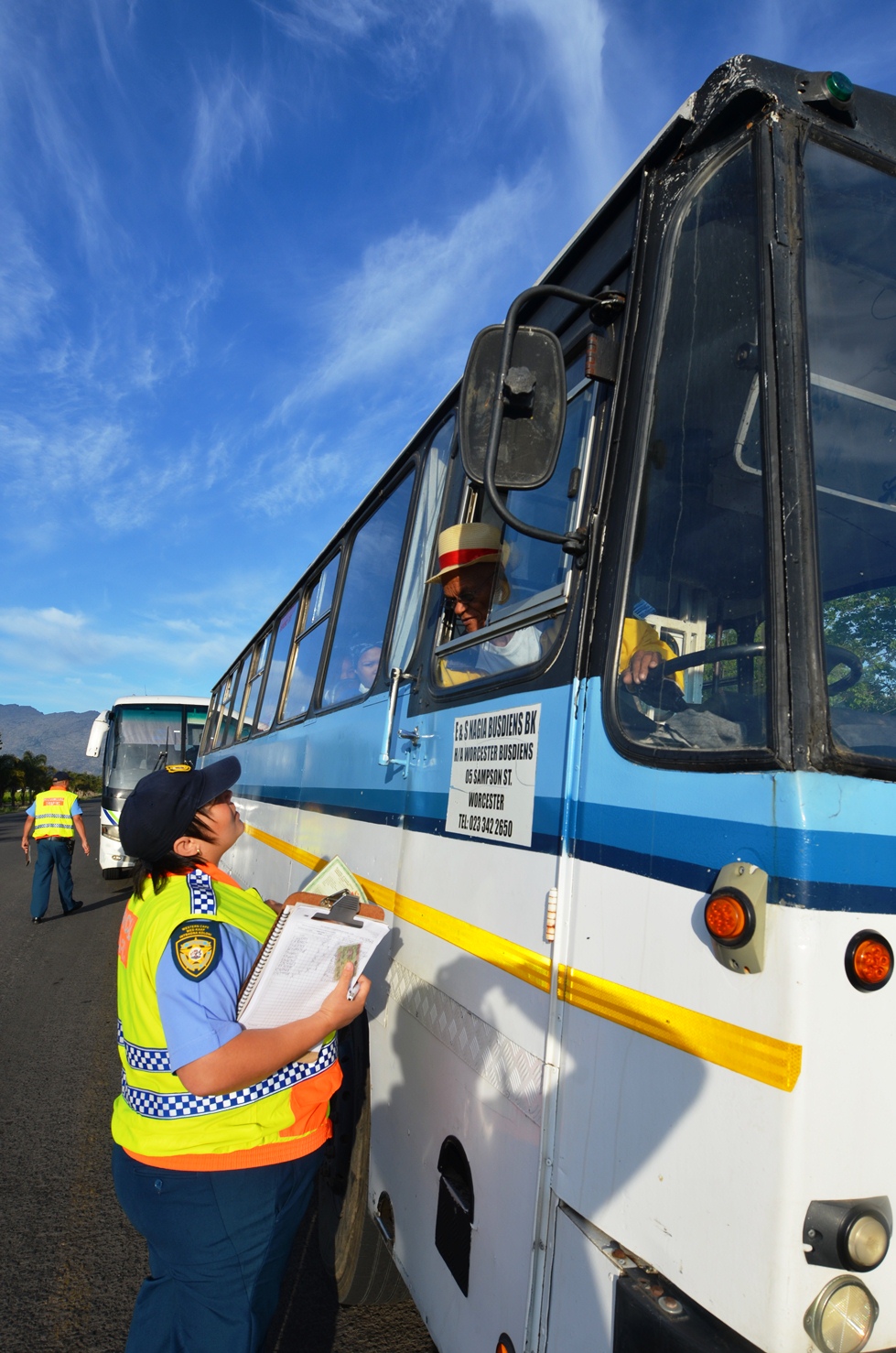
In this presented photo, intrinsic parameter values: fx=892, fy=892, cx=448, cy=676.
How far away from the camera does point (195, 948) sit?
195 centimetres

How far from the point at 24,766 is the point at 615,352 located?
66.5 m

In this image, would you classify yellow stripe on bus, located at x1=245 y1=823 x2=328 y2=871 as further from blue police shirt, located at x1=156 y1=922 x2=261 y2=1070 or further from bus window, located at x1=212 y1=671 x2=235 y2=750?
bus window, located at x1=212 y1=671 x2=235 y2=750

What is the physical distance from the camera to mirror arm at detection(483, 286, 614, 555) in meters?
1.80

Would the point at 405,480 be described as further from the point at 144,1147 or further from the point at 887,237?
the point at 144,1147

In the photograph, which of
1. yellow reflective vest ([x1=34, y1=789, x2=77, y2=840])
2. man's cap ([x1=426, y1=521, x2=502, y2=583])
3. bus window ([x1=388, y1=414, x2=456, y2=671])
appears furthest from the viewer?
yellow reflective vest ([x1=34, y1=789, x2=77, y2=840])

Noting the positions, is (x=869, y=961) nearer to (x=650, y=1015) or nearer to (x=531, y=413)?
(x=650, y=1015)

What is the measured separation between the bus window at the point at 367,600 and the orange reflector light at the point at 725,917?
2162 millimetres

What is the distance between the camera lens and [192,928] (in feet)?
6.49

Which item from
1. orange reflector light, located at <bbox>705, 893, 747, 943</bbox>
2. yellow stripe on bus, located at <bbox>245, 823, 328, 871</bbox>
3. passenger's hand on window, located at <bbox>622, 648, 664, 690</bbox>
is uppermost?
passenger's hand on window, located at <bbox>622, 648, 664, 690</bbox>

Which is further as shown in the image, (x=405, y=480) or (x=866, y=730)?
(x=405, y=480)

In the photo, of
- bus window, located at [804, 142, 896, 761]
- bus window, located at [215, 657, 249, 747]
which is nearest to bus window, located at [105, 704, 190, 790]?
bus window, located at [215, 657, 249, 747]

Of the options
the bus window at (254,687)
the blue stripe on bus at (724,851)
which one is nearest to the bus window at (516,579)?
the blue stripe on bus at (724,851)

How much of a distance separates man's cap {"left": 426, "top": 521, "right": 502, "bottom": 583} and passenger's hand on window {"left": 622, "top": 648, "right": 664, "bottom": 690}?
2.69 ft

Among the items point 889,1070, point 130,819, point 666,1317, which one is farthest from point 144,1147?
point 889,1070
